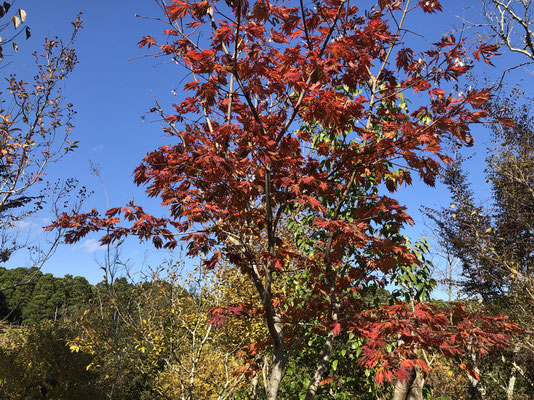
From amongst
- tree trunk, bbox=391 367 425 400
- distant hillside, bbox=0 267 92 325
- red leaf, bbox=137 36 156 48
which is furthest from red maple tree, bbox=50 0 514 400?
distant hillside, bbox=0 267 92 325

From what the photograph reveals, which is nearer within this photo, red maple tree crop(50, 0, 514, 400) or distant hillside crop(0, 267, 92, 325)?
red maple tree crop(50, 0, 514, 400)

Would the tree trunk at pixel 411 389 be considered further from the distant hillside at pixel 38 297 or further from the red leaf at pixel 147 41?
the distant hillside at pixel 38 297

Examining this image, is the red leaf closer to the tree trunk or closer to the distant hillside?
the tree trunk

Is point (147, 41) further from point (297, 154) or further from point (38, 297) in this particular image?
point (38, 297)

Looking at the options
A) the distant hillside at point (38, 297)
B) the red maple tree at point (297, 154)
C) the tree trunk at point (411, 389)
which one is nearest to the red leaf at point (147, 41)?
the red maple tree at point (297, 154)

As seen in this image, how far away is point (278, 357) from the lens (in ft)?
12.2

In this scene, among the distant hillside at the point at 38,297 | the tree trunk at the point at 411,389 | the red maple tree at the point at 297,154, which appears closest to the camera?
the red maple tree at the point at 297,154

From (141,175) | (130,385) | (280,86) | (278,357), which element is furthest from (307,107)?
(130,385)

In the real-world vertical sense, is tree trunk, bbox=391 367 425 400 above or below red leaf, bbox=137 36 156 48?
below

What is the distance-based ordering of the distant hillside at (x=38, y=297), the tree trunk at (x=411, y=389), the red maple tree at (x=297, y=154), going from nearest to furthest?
1. the red maple tree at (x=297, y=154)
2. the tree trunk at (x=411, y=389)
3. the distant hillside at (x=38, y=297)

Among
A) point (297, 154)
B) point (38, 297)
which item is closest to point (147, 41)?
point (297, 154)

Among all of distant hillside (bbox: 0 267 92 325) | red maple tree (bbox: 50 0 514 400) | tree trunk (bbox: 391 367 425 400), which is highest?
red maple tree (bbox: 50 0 514 400)

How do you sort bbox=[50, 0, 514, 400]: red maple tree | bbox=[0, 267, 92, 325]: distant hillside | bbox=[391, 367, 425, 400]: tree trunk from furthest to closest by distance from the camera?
bbox=[0, 267, 92, 325]: distant hillside < bbox=[391, 367, 425, 400]: tree trunk < bbox=[50, 0, 514, 400]: red maple tree

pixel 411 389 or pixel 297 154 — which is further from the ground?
pixel 297 154
